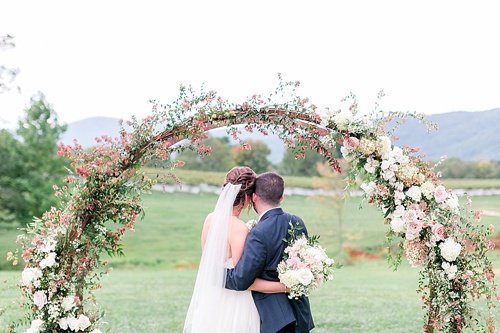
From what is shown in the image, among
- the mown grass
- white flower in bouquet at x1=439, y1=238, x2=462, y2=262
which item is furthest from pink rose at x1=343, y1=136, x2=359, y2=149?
the mown grass

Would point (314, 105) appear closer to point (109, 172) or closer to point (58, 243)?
point (109, 172)

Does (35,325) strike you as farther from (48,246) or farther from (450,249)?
(450,249)

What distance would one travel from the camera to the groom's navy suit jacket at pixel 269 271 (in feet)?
15.8

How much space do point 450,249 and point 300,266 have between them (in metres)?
1.75

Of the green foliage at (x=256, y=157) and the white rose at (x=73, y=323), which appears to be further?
the green foliage at (x=256, y=157)

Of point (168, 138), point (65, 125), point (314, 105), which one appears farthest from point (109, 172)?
point (65, 125)

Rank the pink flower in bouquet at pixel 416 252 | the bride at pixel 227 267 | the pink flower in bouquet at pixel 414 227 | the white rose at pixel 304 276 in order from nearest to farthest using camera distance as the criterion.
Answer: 1. the white rose at pixel 304 276
2. the bride at pixel 227 267
3. the pink flower in bouquet at pixel 414 227
4. the pink flower in bouquet at pixel 416 252

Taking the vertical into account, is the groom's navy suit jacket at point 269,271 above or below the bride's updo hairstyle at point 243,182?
below

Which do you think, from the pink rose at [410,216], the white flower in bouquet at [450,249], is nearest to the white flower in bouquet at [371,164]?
the pink rose at [410,216]

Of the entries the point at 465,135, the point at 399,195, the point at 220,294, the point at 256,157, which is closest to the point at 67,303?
the point at 220,294

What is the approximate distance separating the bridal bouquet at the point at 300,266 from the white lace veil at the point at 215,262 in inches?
21.3

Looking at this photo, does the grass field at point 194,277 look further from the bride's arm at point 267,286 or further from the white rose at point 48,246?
the bride's arm at point 267,286

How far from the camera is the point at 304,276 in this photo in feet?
15.9

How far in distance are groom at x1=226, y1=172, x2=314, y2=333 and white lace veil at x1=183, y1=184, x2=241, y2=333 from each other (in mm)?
153
